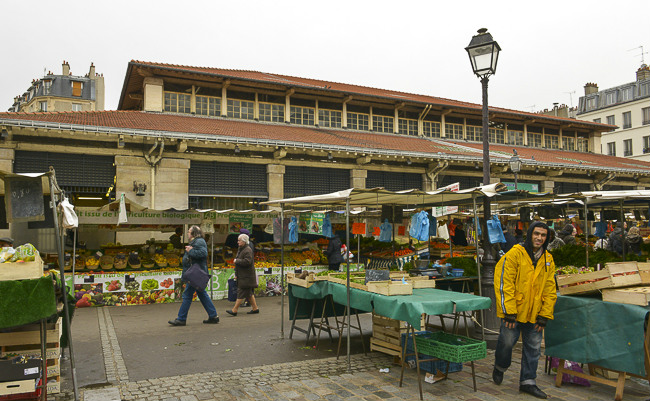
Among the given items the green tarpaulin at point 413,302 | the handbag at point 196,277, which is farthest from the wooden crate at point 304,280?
the handbag at point 196,277

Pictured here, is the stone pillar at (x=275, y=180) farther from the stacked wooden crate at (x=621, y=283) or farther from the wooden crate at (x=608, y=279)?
the stacked wooden crate at (x=621, y=283)

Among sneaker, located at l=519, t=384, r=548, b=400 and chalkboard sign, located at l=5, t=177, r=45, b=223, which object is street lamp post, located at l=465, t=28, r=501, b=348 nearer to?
sneaker, located at l=519, t=384, r=548, b=400

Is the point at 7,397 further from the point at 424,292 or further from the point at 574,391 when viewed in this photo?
the point at 574,391

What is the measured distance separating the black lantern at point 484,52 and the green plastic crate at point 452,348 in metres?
4.75

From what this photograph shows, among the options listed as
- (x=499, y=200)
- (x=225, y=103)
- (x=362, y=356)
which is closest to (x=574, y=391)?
(x=362, y=356)

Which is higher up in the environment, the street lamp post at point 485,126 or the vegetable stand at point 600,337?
the street lamp post at point 485,126

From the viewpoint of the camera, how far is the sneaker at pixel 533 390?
536 cm

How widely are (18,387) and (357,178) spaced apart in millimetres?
16401

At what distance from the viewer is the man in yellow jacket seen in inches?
214

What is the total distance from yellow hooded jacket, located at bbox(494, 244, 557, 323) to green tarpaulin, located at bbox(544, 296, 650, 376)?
0.49m

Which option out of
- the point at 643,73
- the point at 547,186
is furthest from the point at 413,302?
the point at 643,73

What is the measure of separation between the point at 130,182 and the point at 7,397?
12.5 metres

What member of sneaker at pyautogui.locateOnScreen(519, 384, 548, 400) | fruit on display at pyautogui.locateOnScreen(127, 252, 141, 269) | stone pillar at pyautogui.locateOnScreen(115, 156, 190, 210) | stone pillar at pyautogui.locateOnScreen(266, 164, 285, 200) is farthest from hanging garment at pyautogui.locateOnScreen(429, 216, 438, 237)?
stone pillar at pyautogui.locateOnScreen(115, 156, 190, 210)

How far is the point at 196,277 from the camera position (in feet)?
30.3
